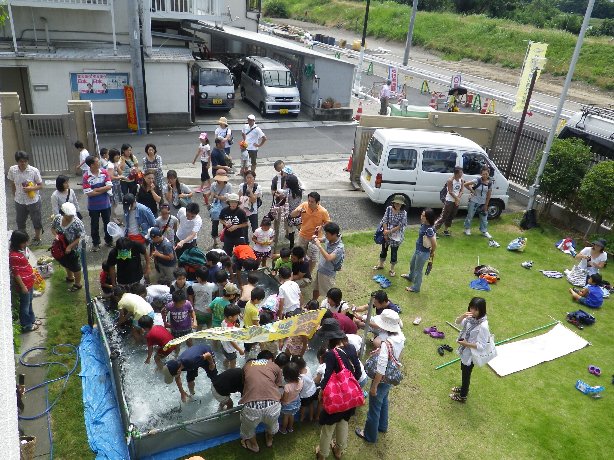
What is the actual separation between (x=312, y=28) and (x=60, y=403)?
61466mm

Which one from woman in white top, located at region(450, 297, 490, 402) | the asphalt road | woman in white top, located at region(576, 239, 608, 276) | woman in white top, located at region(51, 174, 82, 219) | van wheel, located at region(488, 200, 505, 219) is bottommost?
the asphalt road

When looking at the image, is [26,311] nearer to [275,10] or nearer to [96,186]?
[96,186]

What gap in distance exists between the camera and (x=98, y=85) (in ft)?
54.6

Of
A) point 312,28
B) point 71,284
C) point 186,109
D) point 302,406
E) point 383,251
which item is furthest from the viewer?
point 312,28

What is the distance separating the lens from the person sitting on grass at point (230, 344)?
6.44 metres

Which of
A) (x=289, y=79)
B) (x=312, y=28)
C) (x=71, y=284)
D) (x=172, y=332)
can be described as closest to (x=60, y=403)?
(x=172, y=332)

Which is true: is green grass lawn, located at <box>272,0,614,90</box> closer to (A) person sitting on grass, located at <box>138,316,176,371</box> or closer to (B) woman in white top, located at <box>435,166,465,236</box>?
(B) woman in white top, located at <box>435,166,465,236</box>

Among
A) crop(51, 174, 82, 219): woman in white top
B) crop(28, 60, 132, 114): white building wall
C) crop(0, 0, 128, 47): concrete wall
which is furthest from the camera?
crop(0, 0, 128, 47): concrete wall

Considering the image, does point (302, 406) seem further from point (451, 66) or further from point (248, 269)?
point (451, 66)

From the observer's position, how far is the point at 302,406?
6477mm

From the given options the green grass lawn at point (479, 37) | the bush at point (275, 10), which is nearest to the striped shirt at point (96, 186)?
the green grass lawn at point (479, 37)

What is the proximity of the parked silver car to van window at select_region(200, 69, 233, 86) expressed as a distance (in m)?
1.41

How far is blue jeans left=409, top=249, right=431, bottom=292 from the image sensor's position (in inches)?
367

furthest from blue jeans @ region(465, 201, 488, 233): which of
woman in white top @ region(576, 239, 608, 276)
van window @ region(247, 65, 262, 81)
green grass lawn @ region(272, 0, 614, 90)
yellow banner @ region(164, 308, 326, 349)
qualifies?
green grass lawn @ region(272, 0, 614, 90)
